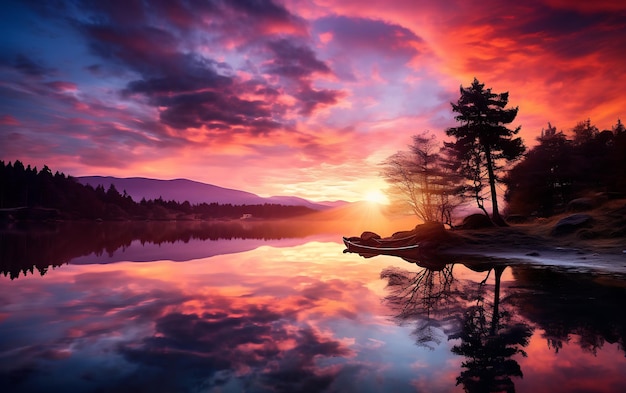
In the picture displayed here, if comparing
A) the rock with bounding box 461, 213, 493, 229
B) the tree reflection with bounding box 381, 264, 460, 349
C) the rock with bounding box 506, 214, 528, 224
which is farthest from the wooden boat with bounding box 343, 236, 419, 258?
the rock with bounding box 506, 214, 528, 224

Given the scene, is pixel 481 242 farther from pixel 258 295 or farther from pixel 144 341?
pixel 144 341

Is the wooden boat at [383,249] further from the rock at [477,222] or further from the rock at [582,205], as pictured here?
the rock at [582,205]

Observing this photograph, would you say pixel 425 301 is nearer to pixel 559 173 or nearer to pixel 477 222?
pixel 477 222

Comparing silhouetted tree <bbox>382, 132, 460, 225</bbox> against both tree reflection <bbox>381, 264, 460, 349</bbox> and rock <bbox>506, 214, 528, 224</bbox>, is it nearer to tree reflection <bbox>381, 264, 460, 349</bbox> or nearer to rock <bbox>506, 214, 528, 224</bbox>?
rock <bbox>506, 214, 528, 224</bbox>

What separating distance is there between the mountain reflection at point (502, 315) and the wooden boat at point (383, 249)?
547 inches

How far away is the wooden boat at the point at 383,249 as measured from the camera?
3105 centimetres

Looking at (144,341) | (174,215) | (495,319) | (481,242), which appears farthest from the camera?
(174,215)

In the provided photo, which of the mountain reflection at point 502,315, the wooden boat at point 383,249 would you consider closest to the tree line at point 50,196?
the wooden boat at point 383,249

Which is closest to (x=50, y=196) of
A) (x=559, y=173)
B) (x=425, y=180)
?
(x=425, y=180)

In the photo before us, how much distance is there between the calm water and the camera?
20.2ft

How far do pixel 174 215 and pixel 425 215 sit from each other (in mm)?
162276

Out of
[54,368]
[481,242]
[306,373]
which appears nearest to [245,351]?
[306,373]

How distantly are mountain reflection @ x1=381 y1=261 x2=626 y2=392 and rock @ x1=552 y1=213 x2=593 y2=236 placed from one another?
50.7 ft

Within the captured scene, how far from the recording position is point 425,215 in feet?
139
